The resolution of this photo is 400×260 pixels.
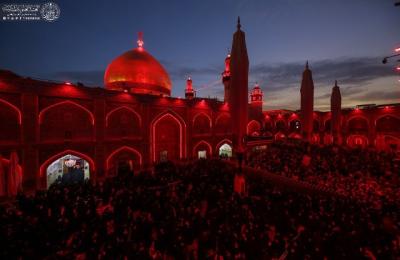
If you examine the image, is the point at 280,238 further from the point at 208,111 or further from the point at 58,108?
the point at 208,111

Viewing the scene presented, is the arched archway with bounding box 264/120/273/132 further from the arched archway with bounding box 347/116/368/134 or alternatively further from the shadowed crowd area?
the shadowed crowd area

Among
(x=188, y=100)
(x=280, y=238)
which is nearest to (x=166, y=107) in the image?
(x=188, y=100)

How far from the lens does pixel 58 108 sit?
12797 millimetres

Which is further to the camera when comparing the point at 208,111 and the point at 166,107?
the point at 208,111

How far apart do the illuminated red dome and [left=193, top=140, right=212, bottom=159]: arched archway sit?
676 cm

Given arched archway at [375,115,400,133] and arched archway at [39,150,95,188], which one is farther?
arched archway at [375,115,400,133]

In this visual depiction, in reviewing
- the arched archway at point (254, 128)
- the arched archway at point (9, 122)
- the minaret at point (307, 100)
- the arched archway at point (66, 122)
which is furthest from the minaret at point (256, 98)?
the arched archway at point (9, 122)

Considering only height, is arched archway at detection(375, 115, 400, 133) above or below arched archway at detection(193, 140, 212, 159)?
above

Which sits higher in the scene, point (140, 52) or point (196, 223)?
point (140, 52)

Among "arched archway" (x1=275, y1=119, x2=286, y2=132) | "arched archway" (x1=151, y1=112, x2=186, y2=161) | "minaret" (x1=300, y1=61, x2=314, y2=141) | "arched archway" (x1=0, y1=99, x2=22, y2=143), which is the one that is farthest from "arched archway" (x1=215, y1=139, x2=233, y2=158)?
"arched archway" (x1=0, y1=99, x2=22, y2=143)

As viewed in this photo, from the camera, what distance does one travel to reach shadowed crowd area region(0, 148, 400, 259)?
174 inches

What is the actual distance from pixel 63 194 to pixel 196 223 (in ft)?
18.0

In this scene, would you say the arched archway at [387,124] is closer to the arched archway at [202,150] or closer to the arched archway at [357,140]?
the arched archway at [357,140]

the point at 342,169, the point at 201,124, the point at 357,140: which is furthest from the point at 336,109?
the point at 357,140
